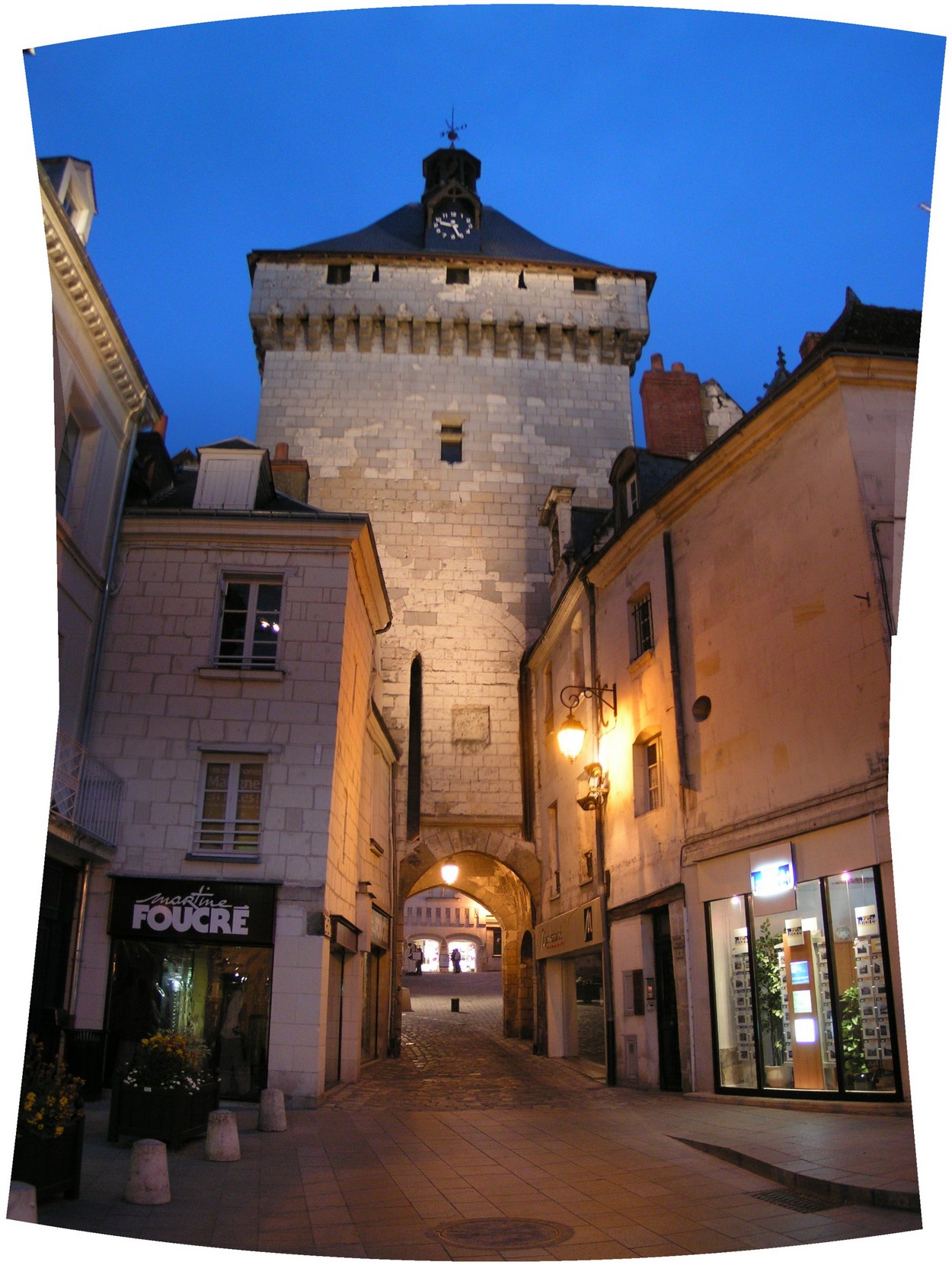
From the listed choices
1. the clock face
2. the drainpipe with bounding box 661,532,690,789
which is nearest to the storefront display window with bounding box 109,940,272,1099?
the drainpipe with bounding box 661,532,690,789

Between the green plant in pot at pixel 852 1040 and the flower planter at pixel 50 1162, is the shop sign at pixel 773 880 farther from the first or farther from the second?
the flower planter at pixel 50 1162

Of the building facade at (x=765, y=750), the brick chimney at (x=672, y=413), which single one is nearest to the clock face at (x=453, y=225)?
the brick chimney at (x=672, y=413)

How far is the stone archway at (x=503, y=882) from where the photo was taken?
19125 mm

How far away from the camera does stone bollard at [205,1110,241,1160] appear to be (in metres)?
7.27

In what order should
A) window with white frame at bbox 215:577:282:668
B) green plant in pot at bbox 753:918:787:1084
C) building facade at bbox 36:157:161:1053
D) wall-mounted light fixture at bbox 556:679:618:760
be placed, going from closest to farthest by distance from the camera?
1. green plant in pot at bbox 753:918:787:1084
2. building facade at bbox 36:157:161:1053
3. wall-mounted light fixture at bbox 556:679:618:760
4. window with white frame at bbox 215:577:282:668

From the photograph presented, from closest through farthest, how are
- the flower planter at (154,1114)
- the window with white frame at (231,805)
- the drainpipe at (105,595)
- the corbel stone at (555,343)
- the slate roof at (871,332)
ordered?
the flower planter at (154,1114) → the slate roof at (871,332) → the window with white frame at (231,805) → the drainpipe at (105,595) → the corbel stone at (555,343)

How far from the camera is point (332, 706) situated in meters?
12.6

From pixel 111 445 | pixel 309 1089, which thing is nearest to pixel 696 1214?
pixel 309 1089

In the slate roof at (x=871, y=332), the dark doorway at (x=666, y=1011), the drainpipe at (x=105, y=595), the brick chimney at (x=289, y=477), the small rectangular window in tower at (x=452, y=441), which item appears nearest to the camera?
the slate roof at (x=871, y=332)

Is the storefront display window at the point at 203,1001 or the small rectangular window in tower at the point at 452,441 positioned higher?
the small rectangular window in tower at the point at 452,441

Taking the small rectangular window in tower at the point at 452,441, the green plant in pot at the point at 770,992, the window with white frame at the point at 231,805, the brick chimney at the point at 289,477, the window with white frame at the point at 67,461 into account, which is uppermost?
the small rectangular window in tower at the point at 452,441

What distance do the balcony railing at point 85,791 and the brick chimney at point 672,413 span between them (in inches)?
461

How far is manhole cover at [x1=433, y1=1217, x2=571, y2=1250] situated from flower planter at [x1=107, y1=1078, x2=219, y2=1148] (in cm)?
309

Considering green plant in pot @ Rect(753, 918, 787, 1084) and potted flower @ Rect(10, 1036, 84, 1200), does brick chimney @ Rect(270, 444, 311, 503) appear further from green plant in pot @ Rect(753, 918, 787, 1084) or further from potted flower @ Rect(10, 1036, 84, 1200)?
potted flower @ Rect(10, 1036, 84, 1200)
